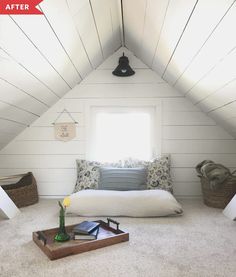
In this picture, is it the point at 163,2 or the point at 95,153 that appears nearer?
the point at 163,2

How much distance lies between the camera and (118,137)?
3.31 meters

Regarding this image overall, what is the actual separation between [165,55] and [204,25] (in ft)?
2.96

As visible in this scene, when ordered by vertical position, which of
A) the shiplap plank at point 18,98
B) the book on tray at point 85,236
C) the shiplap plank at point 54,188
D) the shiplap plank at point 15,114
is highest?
the shiplap plank at point 18,98

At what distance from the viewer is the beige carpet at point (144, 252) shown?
4.62 ft

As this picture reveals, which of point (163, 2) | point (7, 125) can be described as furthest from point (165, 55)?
point (7, 125)

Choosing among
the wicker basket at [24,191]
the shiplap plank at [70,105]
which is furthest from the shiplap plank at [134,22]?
the wicker basket at [24,191]

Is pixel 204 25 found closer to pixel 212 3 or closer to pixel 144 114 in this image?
pixel 212 3

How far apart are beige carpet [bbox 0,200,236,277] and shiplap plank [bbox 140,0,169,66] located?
151cm

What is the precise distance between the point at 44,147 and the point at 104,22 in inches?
65.8

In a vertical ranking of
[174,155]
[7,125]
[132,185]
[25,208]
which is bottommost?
[25,208]

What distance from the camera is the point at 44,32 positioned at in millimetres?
1658

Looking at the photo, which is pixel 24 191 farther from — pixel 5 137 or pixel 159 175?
pixel 159 175

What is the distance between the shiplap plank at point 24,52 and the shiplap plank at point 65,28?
0.62 feet

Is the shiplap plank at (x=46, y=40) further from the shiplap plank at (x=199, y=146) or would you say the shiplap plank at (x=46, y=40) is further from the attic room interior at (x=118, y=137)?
the shiplap plank at (x=199, y=146)
